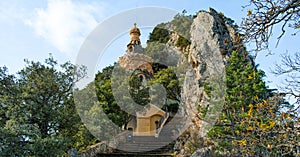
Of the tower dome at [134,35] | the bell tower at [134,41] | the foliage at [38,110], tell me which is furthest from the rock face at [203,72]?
the tower dome at [134,35]

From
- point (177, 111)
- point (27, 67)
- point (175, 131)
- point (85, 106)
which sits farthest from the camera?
point (177, 111)

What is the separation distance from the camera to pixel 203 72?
13.8 metres

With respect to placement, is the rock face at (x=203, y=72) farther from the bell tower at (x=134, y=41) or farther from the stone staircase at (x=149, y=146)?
the bell tower at (x=134, y=41)

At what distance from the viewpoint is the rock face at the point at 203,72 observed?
8.97 meters

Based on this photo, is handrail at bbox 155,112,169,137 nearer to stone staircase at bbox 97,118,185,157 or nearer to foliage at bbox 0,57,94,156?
stone staircase at bbox 97,118,185,157

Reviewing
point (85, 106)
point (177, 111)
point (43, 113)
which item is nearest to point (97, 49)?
point (85, 106)

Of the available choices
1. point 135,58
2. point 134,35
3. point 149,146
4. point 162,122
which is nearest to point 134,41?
point 134,35

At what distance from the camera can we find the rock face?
8.97 metres

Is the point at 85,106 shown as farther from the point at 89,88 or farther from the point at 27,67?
the point at 27,67

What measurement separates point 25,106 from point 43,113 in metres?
0.43

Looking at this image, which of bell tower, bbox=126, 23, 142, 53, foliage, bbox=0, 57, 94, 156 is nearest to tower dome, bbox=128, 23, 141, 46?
bell tower, bbox=126, 23, 142, 53

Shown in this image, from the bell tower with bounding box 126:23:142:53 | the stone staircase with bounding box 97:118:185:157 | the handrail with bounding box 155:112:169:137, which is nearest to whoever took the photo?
the stone staircase with bounding box 97:118:185:157

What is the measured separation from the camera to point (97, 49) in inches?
384

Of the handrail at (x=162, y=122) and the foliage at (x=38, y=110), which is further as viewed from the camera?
the handrail at (x=162, y=122)
